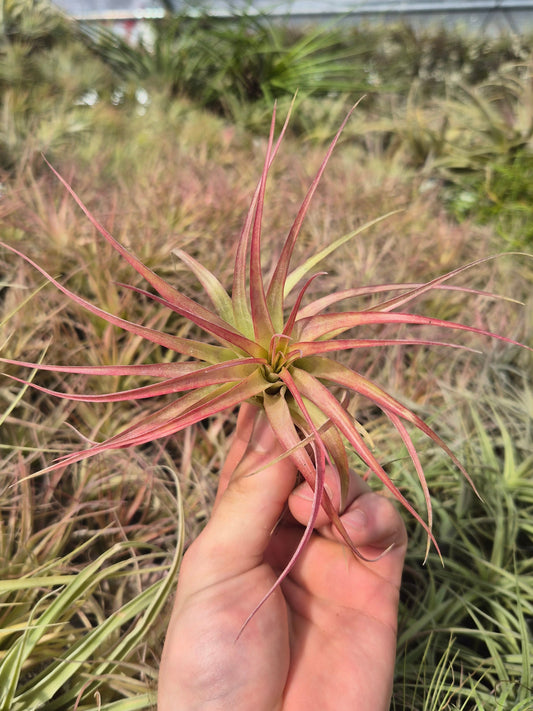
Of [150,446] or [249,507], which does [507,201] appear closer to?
[150,446]

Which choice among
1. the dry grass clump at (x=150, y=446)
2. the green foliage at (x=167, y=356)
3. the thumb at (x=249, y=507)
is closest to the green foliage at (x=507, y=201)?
the green foliage at (x=167, y=356)

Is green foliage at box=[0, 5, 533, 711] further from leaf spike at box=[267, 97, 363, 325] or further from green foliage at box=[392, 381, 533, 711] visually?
leaf spike at box=[267, 97, 363, 325]

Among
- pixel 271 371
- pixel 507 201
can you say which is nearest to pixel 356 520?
pixel 271 371

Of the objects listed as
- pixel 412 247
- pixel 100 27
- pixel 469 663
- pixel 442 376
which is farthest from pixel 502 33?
pixel 469 663

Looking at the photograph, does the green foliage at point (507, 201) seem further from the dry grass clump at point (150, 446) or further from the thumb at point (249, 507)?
the thumb at point (249, 507)

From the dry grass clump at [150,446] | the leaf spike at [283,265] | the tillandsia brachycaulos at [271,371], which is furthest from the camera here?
the dry grass clump at [150,446]

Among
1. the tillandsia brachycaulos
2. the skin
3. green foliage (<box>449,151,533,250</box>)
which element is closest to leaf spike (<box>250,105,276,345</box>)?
the tillandsia brachycaulos
